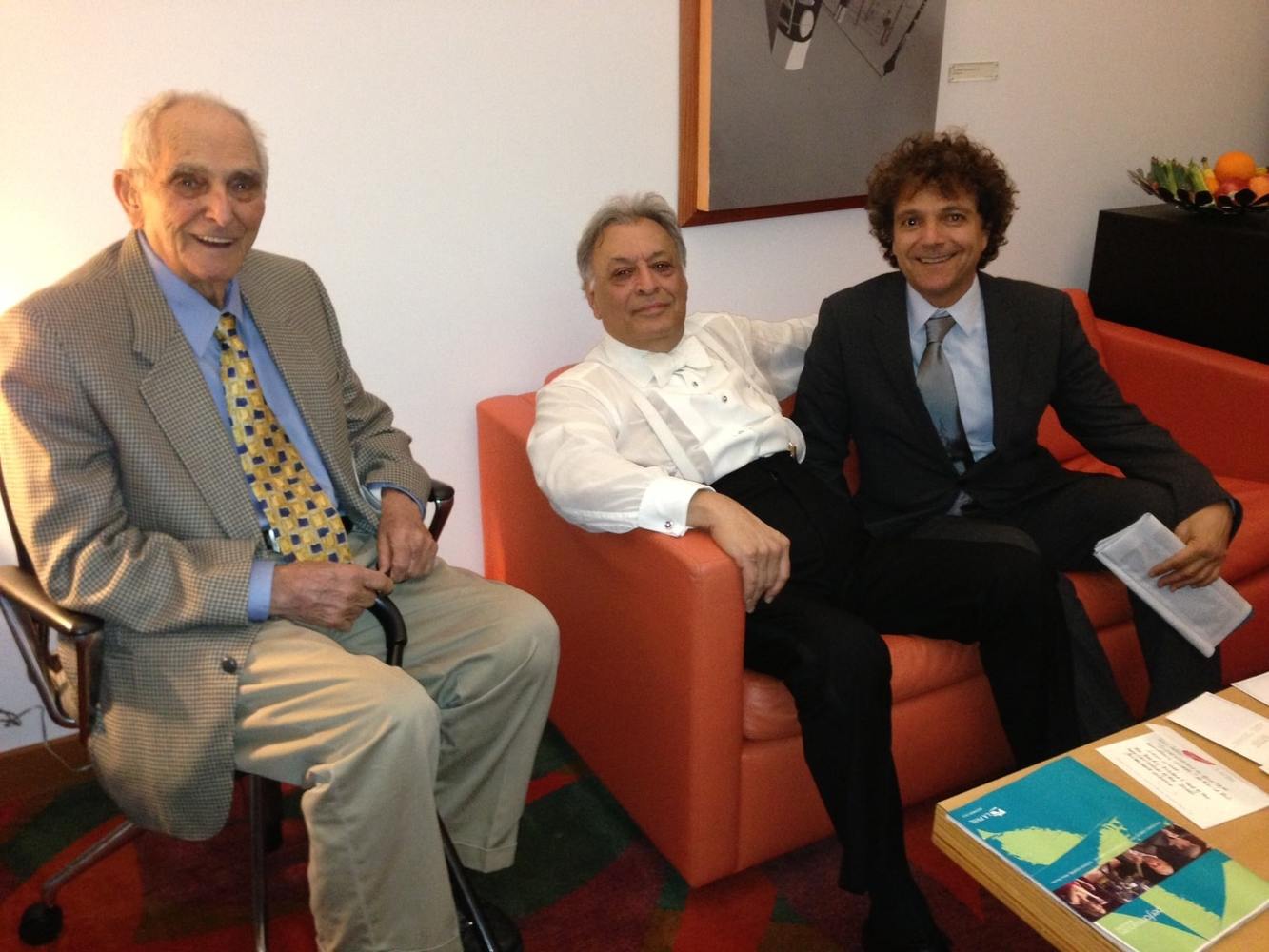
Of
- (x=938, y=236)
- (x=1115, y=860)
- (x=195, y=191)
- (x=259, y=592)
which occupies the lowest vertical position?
(x=1115, y=860)

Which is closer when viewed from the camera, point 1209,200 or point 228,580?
point 228,580

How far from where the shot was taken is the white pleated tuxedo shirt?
1889mm

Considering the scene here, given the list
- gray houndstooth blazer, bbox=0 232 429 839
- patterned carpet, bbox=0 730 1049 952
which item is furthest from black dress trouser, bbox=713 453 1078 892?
gray houndstooth blazer, bbox=0 232 429 839

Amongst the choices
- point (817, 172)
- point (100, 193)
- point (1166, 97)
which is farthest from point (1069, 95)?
point (100, 193)

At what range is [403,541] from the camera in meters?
1.91

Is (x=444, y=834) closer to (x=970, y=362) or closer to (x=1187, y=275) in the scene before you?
(x=970, y=362)

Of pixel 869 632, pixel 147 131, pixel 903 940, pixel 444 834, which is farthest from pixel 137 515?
pixel 903 940

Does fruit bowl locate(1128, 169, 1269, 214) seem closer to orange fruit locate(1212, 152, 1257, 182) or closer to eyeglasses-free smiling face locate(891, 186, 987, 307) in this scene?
orange fruit locate(1212, 152, 1257, 182)

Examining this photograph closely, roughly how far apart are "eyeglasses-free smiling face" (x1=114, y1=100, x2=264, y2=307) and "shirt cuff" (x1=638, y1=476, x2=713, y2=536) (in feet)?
2.53

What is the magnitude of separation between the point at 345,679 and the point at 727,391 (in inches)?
37.5

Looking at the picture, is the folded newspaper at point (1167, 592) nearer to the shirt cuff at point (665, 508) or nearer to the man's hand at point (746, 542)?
the man's hand at point (746, 542)

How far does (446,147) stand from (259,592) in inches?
43.1

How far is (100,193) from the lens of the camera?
204 centimetres

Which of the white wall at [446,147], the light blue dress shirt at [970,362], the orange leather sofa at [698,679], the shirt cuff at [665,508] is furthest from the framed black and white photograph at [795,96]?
the shirt cuff at [665,508]
